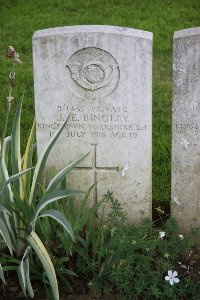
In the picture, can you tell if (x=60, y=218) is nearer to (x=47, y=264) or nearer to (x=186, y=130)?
(x=47, y=264)

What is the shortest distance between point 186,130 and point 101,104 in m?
0.55

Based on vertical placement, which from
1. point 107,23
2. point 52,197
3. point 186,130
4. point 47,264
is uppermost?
point 107,23

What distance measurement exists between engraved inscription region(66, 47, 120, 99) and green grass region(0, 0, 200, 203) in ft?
5.04

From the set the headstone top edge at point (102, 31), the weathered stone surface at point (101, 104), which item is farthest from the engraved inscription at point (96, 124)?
the headstone top edge at point (102, 31)

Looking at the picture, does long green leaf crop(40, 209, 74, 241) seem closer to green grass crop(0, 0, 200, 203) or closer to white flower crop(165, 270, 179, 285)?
white flower crop(165, 270, 179, 285)

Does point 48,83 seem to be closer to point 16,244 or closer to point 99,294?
point 16,244

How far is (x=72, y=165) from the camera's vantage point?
11.5ft

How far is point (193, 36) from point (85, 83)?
0.70 meters

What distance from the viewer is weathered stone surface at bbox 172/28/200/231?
3.56 m

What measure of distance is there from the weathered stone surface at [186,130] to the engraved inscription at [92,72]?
38 centimetres

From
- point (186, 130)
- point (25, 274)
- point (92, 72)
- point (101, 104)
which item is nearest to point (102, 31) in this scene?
point (92, 72)

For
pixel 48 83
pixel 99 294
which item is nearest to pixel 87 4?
pixel 48 83

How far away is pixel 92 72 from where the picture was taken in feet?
12.0

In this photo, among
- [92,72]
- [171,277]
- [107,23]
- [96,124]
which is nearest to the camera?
[171,277]
